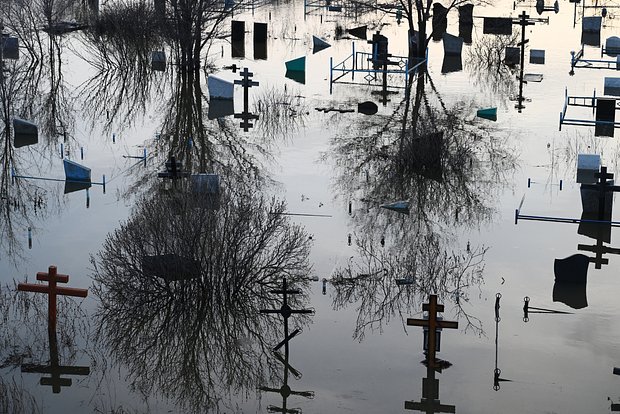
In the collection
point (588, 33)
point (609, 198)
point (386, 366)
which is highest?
point (588, 33)

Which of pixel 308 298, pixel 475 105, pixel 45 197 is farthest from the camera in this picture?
pixel 475 105

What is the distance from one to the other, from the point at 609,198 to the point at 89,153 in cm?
1111

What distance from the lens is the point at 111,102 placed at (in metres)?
29.7

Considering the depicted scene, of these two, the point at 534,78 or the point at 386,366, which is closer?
the point at 386,366

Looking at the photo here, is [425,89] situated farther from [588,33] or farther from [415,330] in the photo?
[415,330]

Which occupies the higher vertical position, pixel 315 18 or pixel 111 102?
pixel 315 18

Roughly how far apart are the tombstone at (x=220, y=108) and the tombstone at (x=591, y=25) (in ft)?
65.8

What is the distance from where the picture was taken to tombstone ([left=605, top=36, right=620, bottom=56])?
38031mm

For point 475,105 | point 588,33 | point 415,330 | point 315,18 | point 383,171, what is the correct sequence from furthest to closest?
point 315,18 → point 588,33 → point 475,105 → point 383,171 → point 415,330

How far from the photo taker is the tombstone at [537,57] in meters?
36.1

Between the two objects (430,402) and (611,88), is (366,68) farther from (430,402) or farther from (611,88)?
(430,402)

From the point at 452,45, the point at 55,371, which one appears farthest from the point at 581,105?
the point at 55,371

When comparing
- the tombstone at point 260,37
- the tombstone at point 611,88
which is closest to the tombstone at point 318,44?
the tombstone at point 260,37

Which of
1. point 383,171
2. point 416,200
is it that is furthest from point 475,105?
point 416,200
